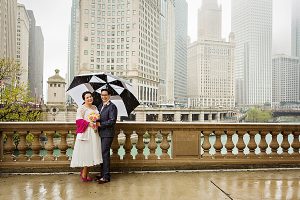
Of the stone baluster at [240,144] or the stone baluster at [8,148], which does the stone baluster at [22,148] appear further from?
the stone baluster at [240,144]

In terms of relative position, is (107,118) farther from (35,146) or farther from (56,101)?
(56,101)

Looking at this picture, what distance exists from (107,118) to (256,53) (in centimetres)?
19996

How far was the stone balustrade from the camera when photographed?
6.88 metres

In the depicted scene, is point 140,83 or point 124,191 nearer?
point 124,191

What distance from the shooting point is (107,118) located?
6.14m

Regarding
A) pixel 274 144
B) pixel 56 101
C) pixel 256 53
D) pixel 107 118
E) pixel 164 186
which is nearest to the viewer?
pixel 164 186

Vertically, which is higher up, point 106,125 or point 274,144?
point 106,125

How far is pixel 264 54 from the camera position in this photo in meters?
193

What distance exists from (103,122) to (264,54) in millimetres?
204633

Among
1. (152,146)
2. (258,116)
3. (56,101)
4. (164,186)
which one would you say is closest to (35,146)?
(152,146)

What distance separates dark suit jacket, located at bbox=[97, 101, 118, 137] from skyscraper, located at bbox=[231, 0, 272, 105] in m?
194

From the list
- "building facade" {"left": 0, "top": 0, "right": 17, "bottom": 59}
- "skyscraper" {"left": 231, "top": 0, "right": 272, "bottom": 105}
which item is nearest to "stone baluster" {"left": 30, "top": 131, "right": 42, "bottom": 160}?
"building facade" {"left": 0, "top": 0, "right": 17, "bottom": 59}

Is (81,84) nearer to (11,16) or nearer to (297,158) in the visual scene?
(297,158)

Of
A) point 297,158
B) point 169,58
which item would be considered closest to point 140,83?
point 169,58
